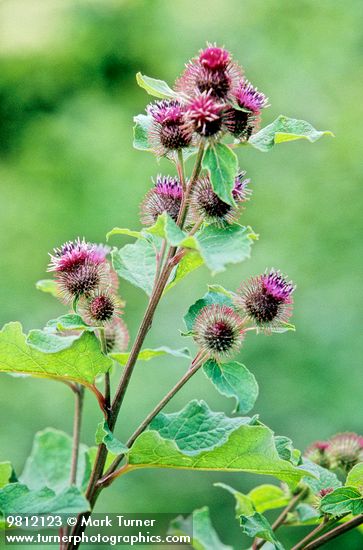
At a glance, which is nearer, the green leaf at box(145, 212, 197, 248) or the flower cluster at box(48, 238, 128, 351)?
the green leaf at box(145, 212, 197, 248)

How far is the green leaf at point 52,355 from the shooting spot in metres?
1.24

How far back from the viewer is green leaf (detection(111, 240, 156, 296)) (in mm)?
1445

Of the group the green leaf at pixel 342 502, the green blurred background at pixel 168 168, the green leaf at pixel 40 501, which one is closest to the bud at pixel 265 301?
the green leaf at pixel 342 502

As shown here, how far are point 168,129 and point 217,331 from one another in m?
0.36

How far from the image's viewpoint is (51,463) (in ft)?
5.46

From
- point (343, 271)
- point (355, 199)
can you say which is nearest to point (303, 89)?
point (355, 199)

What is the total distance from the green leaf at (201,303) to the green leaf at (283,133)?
1.03 feet

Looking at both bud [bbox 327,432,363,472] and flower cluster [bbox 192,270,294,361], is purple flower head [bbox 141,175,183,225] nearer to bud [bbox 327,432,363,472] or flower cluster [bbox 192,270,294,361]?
flower cluster [bbox 192,270,294,361]

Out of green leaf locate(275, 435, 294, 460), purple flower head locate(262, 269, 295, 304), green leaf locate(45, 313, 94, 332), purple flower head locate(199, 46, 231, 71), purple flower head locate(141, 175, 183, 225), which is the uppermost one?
purple flower head locate(199, 46, 231, 71)

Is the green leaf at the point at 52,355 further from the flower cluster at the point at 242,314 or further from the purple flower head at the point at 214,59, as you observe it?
the purple flower head at the point at 214,59

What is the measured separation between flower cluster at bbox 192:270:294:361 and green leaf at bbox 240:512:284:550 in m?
0.29

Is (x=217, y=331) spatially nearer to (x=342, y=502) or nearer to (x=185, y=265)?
(x=185, y=265)

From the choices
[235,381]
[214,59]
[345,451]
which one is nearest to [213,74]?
[214,59]

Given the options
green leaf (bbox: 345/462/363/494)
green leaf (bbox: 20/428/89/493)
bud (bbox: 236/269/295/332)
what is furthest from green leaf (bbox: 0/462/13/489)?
green leaf (bbox: 345/462/363/494)
